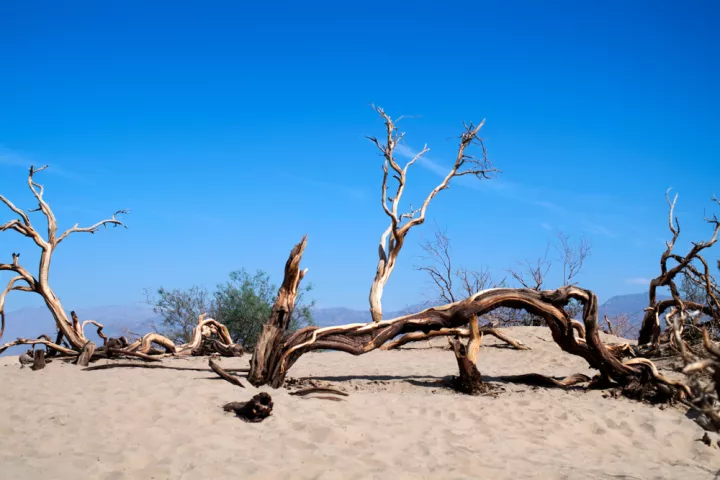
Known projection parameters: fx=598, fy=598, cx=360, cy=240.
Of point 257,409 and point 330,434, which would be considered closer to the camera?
point 330,434

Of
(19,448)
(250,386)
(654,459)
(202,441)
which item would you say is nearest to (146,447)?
(202,441)

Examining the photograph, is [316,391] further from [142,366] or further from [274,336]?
[142,366]

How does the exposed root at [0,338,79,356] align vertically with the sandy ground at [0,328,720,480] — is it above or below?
above

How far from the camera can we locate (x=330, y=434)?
596 cm

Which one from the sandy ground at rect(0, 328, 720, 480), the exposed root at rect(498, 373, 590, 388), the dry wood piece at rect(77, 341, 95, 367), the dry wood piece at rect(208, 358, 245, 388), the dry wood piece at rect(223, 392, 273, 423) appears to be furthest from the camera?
the dry wood piece at rect(77, 341, 95, 367)

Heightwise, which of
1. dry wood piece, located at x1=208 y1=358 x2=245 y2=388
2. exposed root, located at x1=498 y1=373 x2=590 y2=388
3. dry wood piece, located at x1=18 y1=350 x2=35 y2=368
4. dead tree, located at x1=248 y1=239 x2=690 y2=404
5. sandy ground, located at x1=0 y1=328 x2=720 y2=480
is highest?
dead tree, located at x1=248 y1=239 x2=690 y2=404

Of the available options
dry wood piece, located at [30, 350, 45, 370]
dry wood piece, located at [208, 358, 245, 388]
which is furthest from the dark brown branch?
dry wood piece, located at [208, 358, 245, 388]

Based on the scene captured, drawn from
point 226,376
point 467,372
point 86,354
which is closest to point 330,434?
point 226,376

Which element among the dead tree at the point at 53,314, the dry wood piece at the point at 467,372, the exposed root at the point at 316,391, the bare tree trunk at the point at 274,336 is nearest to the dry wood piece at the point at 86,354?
the dead tree at the point at 53,314

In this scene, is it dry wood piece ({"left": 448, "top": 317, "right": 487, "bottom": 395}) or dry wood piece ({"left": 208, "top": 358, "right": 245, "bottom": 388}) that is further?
dry wood piece ({"left": 448, "top": 317, "right": 487, "bottom": 395})

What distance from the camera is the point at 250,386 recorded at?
7.77 metres

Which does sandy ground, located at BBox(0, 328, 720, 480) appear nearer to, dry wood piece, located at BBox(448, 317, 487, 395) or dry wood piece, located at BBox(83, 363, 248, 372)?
dry wood piece, located at BBox(448, 317, 487, 395)

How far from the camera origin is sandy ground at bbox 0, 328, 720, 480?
16.6 ft

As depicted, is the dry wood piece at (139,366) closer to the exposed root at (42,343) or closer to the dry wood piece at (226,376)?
the exposed root at (42,343)
